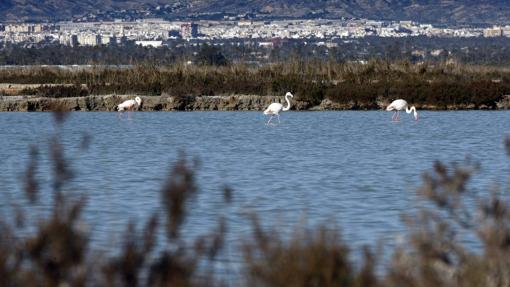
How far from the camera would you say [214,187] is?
16.8 meters

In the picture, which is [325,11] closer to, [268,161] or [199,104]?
[199,104]

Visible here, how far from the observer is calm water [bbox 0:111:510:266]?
1362 centimetres

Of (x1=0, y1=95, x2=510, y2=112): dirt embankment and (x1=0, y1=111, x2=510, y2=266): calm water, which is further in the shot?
(x1=0, y1=95, x2=510, y2=112): dirt embankment

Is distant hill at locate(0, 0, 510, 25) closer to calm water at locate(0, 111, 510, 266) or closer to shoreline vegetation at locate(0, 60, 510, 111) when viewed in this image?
shoreline vegetation at locate(0, 60, 510, 111)

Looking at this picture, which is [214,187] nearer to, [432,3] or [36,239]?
[36,239]

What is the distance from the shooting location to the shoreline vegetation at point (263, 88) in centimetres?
3662

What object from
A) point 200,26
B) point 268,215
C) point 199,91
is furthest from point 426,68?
point 200,26

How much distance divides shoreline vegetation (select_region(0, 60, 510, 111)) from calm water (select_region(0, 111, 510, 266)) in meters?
1.52

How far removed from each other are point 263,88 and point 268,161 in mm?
17770

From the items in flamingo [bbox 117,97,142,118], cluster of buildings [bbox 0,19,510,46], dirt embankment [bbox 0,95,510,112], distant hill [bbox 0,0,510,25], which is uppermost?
flamingo [bbox 117,97,142,118]

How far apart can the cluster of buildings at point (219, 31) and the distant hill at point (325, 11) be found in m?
4.84

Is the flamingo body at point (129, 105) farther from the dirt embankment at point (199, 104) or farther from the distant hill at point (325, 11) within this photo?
Answer: the distant hill at point (325, 11)

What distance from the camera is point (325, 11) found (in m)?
194

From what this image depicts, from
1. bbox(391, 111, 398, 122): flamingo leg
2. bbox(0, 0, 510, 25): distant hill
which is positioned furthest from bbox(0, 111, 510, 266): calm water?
bbox(0, 0, 510, 25): distant hill
